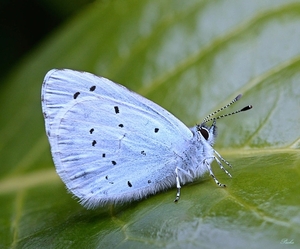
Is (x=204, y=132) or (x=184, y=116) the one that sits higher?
(x=184, y=116)

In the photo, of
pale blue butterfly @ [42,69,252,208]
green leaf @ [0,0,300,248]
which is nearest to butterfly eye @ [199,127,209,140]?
pale blue butterfly @ [42,69,252,208]

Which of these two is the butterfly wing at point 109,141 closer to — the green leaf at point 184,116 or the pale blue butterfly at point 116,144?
the pale blue butterfly at point 116,144

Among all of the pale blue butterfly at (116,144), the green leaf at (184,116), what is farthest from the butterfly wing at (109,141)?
the green leaf at (184,116)

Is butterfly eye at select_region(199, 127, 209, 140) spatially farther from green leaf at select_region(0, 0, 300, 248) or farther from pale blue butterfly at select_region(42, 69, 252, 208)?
green leaf at select_region(0, 0, 300, 248)

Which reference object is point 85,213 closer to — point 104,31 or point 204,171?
point 204,171

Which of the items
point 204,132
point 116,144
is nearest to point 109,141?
A: point 116,144

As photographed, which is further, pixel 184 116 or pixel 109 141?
pixel 184 116

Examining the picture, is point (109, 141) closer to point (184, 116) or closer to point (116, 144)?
point (116, 144)
